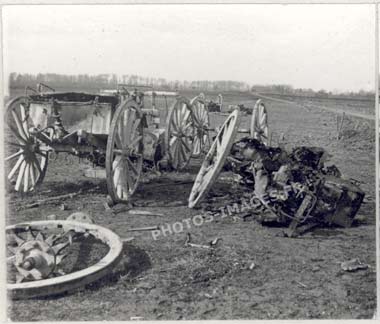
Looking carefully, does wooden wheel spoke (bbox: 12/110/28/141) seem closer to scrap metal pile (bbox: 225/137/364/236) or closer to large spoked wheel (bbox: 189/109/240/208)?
large spoked wheel (bbox: 189/109/240/208)

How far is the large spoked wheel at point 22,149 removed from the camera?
623cm

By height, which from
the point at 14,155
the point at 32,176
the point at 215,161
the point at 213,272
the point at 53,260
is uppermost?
the point at 215,161

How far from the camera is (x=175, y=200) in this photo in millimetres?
6719

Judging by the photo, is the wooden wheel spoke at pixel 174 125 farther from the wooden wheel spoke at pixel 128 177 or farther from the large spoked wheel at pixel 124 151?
the wooden wheel spoke at pixel 128 177

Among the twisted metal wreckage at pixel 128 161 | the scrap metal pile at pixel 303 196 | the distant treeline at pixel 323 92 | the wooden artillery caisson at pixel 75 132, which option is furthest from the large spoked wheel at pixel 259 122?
the scrap metal pile at pixel 303 196

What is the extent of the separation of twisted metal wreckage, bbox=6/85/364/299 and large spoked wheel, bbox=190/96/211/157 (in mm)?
1449

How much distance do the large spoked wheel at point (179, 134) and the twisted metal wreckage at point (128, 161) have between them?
6 cm

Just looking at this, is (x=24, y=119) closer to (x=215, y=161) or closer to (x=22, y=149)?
(x=22, y=149)

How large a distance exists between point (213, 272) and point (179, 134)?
413cm

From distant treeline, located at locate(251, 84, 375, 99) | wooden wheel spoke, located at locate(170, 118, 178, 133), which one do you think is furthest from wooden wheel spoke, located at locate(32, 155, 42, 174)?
distant treeline, located at locate(251, 84, 375, 99)

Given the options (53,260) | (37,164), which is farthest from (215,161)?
(37,164)

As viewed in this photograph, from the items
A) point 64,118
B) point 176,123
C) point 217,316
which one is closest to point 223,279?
point 217,316

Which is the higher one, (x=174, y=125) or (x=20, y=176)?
(x=174, y=125)

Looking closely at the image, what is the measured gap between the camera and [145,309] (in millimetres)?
3840
